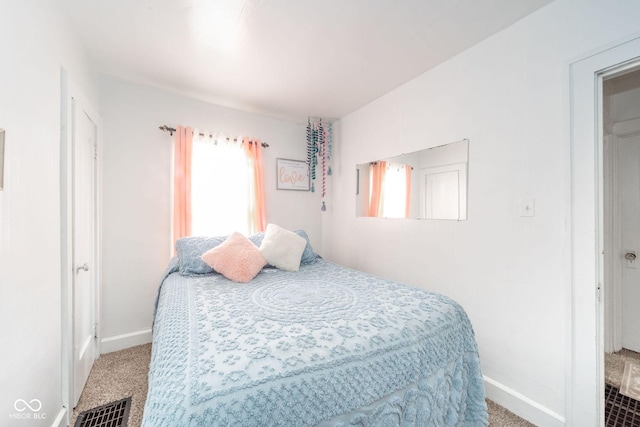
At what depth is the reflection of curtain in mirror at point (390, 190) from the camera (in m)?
2.59

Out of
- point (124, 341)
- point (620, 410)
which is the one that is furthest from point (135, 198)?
point (620, 410)

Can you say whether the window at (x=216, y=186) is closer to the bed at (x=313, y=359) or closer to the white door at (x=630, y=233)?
the bed at (x=313, y=359)

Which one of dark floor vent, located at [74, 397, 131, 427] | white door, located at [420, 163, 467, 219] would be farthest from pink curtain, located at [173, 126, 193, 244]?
white door, located at [420, 163, 467, 219]

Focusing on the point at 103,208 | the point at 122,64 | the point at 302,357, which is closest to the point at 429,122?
the point at 302,357

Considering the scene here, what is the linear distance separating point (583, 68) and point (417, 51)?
1028 mm

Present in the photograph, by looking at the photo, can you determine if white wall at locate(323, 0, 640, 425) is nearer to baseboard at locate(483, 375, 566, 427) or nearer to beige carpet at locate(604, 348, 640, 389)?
baseboard at locate(483, 375, 566, 427)

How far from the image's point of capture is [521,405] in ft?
5.72

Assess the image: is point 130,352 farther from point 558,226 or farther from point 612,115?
point 612,115

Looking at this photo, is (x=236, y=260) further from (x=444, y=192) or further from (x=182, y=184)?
(x=444, y=192)

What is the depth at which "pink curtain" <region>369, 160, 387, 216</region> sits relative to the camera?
2.89 m

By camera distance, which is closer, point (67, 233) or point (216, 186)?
point (67, 233)

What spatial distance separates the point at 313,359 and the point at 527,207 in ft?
5.39

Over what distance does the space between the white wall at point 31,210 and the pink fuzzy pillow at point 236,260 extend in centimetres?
94

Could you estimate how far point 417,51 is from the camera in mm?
2090
